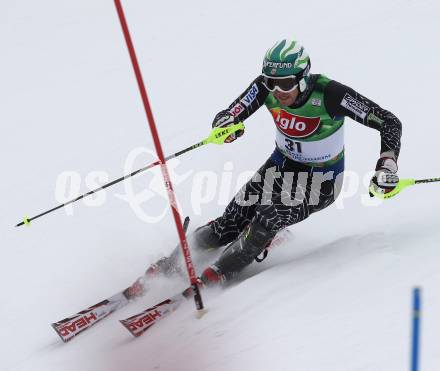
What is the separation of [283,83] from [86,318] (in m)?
2.13

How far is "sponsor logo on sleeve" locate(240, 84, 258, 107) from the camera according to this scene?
160 inches

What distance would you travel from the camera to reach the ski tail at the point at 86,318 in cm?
381

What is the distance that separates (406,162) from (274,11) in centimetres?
565

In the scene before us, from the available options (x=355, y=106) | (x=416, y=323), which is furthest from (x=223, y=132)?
(x=416, y=323)

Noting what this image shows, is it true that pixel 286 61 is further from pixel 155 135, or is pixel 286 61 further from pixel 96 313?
pixel 96 313

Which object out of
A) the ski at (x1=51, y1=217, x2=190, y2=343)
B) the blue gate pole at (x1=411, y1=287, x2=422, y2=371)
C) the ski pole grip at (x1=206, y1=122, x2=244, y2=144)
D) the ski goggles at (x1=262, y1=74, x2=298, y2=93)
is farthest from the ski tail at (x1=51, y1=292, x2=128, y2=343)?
the blue gate pole at (x1=411, y1=287, x2=422, y2=371)

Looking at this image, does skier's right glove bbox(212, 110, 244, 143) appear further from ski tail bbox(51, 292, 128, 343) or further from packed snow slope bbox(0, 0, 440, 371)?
ski tail bbox(51, 292, 128, 343)

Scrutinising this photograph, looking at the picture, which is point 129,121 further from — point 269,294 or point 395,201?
point 269,294

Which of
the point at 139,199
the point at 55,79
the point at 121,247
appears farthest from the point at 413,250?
the point at 55,79

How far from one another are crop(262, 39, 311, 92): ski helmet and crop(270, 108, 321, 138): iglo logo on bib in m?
0.30

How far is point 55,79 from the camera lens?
8781 millimetres

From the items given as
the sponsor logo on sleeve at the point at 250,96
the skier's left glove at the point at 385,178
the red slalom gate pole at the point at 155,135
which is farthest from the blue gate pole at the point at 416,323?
the sponsor logo on sleeve at the point at 250,96

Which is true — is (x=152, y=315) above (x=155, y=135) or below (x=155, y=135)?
below

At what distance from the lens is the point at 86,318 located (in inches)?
155
